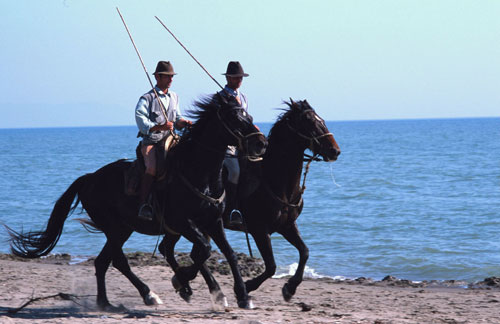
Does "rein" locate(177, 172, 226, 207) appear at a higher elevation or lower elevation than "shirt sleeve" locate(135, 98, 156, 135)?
lower

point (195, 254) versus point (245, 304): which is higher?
point (195, 254)

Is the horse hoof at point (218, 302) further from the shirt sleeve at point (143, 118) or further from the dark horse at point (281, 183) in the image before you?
the shirt sleeve at point (143, 118)

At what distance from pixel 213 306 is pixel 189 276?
0.47 metres

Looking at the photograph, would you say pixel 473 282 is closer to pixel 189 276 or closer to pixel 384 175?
pixel 189 276

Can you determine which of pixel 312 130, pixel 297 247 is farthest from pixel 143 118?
pixel 297 247

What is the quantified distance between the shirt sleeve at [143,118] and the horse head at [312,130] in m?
1.77

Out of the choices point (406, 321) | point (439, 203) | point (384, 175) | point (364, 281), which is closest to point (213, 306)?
point (406, 321)

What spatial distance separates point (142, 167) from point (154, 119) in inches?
24.0

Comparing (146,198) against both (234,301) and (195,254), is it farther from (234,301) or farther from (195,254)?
(234,301)

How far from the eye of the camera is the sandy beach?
8.45 metres

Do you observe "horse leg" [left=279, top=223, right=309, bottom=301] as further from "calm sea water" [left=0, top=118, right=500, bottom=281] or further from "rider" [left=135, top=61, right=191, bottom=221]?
"calm sea water" [left=0, top=118, right=500, bottom=281]

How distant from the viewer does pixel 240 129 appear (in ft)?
26.8

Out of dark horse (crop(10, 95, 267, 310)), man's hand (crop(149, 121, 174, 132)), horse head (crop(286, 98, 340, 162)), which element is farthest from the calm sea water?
horse head (crop(286, 98, 340, 162))

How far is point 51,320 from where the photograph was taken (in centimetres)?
788
